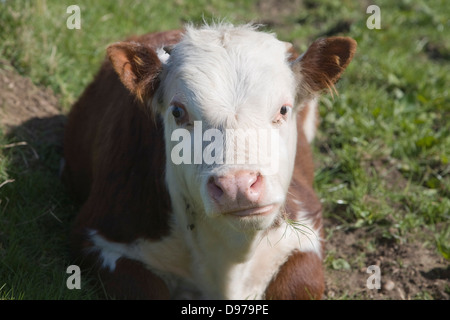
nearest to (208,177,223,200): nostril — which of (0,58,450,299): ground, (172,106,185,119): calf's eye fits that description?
(172,106,185,119): calf's eye

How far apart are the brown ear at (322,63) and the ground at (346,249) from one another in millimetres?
1765

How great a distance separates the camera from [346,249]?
20.3 feet

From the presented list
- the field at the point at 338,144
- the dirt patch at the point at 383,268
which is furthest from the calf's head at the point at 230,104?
the dirt patch at the point at 383,268

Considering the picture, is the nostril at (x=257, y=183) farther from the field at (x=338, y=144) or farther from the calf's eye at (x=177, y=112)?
the field at (x=338, y=144)

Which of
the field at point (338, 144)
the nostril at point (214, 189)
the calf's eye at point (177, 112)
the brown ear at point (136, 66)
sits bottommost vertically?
the field at point (338, 144)

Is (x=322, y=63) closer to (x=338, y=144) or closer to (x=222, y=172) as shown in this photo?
(x=222, y=172)

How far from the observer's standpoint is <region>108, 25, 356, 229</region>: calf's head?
4.09m

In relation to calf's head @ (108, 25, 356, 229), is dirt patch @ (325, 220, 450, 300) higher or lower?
lower

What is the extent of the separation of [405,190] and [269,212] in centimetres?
287

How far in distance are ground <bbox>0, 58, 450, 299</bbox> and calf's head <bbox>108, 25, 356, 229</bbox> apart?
153 centimetres

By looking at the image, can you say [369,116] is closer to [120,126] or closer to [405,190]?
[405,190]

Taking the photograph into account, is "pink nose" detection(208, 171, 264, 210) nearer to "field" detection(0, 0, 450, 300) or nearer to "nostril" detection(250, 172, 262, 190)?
"nostril" detection(250, 172, 262, 190)

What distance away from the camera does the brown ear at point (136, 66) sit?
4.66m

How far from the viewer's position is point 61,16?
7.79 metres
